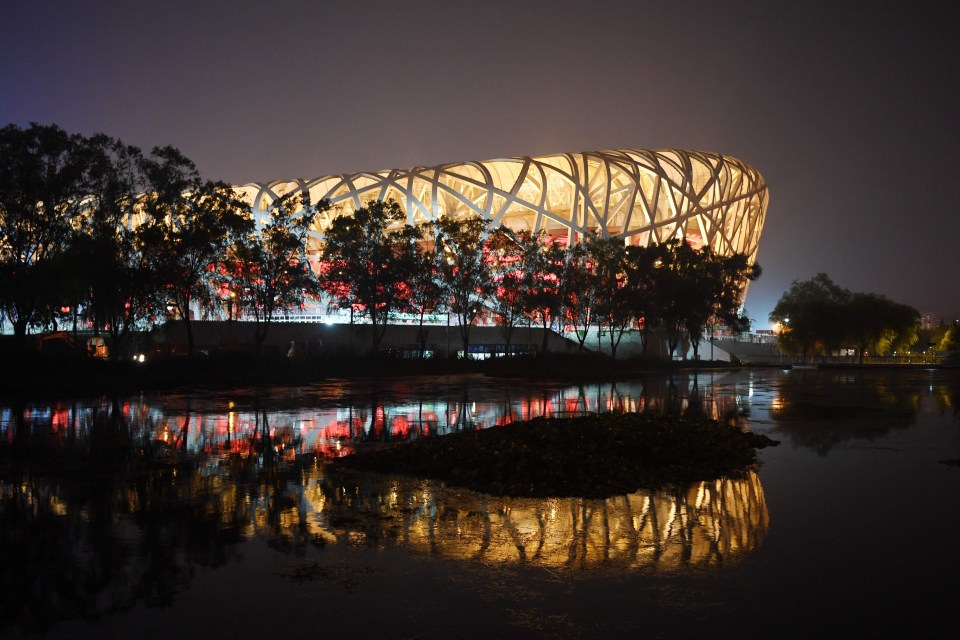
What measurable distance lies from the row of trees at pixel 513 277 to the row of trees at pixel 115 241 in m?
5.01

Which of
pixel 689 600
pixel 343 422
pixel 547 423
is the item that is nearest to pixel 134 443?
pixel 343 422

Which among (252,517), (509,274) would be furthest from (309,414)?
(509,274)

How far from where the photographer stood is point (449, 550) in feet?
19.9

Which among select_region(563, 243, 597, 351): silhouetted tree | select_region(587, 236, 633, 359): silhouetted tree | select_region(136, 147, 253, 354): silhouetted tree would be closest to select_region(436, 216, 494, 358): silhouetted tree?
select_region(563, 243, 597, 351): silhouetted tree

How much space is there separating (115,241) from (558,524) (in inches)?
1154

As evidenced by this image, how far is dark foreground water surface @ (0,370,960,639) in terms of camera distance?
4605 mm

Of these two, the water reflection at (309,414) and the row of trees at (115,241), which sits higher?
the row of trees at (115,241)

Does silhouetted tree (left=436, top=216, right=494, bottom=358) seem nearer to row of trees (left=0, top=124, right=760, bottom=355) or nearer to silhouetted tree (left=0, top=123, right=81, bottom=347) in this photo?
row of trees (left=0, top=124, right=760, bottom=355)

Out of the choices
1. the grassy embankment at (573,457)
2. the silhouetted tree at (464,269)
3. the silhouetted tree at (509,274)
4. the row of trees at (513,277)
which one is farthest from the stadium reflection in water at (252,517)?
the silhouetted tree at (509,274)

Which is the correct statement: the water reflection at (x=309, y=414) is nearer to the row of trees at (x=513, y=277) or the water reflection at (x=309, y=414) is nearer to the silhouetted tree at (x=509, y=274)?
the row of trees at (x=513, y=277)

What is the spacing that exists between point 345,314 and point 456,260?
62.7 feet

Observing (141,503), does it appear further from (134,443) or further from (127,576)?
(134,443)

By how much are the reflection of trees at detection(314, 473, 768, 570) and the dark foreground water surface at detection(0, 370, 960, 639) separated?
3 centimetres

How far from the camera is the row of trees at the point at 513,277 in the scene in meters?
42.3
